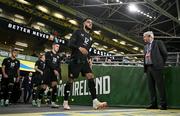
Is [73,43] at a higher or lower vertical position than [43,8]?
lower

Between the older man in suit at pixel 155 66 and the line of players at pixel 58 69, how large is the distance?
5.42 feet

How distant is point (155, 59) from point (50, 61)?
8.80 ft

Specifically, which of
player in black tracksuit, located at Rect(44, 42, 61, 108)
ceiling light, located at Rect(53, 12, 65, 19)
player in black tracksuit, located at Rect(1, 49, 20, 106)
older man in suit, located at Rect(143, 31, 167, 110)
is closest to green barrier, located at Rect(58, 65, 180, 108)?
older man in suit, located at Rect(143, 31, 167, 110)

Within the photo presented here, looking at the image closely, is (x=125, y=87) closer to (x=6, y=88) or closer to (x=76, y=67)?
(x=76, y=67)

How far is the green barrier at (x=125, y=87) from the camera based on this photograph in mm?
6992

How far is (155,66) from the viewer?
649 centimetres

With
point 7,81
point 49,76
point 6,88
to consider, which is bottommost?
point 6,88

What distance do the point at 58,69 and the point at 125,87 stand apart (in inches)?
81.1

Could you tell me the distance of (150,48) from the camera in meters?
6.68

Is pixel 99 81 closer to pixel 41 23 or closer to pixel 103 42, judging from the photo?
pixel 41 23

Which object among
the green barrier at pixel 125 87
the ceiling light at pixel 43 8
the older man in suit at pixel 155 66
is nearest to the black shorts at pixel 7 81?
the green barrier at pixel 125 87

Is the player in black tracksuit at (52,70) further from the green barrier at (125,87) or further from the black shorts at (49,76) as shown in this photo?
the green barrier at (125,87)

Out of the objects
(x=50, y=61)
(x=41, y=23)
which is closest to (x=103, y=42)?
(x=41, y=23)

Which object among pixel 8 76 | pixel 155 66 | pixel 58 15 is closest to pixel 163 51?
pixel 155 66
